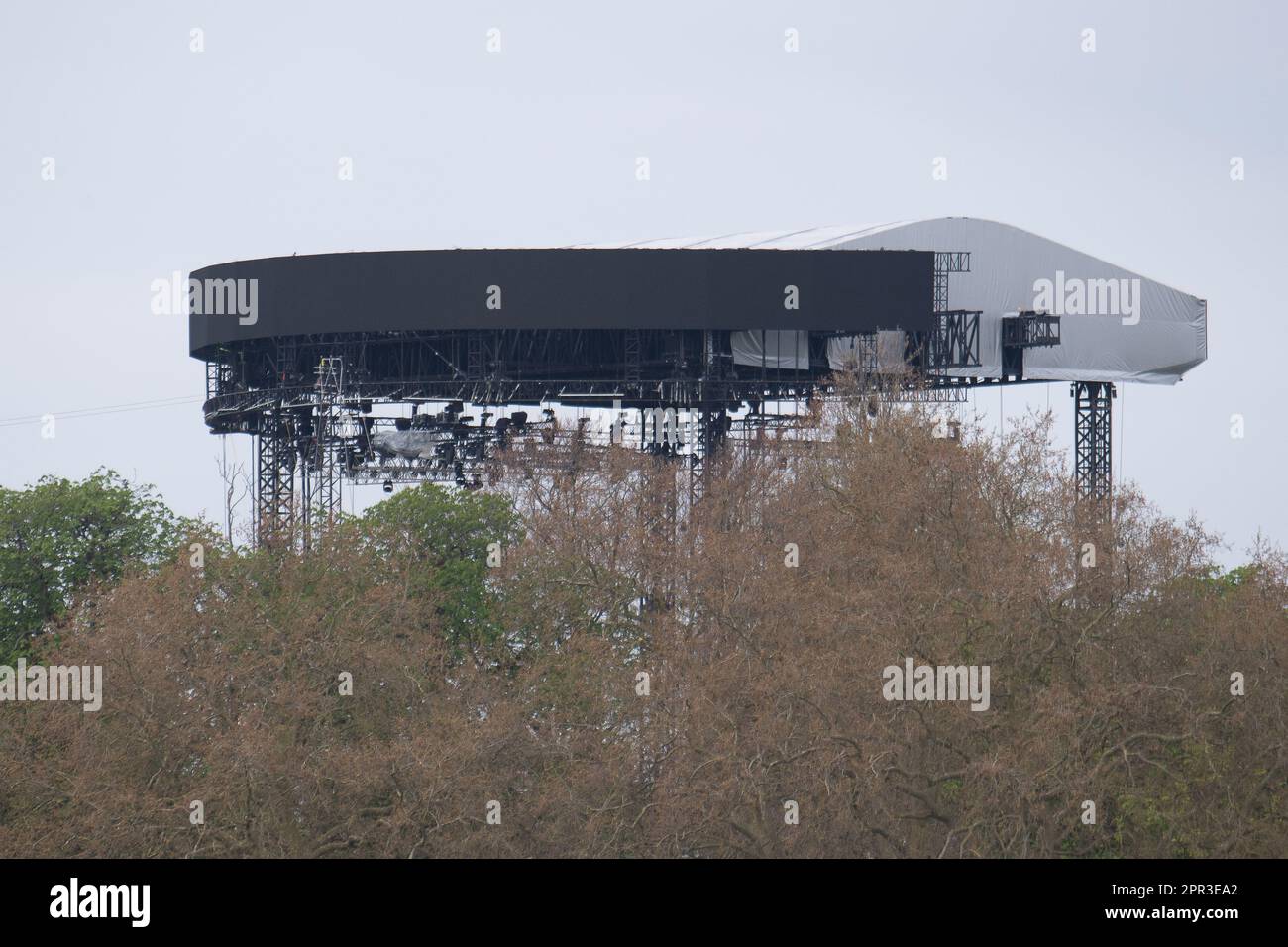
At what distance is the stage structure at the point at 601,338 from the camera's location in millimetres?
63312

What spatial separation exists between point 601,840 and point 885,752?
210 inches

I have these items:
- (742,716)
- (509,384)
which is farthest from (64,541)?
(742,716)

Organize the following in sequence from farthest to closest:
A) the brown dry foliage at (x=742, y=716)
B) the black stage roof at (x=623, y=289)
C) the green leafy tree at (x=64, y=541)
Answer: the black stage roof at (x=623, y=289) → the green leafy tree at (x=64, y=541) → the brown dry foliage at (x=742, y=716)

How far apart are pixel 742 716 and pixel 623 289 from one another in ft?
85.1

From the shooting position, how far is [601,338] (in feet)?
216

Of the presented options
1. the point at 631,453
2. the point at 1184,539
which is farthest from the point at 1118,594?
the point at 631,453

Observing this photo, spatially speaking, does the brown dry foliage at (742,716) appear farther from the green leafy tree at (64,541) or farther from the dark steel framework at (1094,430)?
the dark steel framework at (1094,430)

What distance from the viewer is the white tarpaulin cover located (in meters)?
67.1

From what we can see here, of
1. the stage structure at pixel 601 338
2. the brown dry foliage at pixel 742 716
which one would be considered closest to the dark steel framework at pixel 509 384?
the stage structure at pixel 601 338

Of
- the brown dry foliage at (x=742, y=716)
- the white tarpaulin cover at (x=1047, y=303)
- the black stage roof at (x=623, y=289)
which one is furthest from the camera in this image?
the white tarpaulin cover at (x=1047, y=303)

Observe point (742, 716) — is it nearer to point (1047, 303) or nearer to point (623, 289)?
point (623, 289)

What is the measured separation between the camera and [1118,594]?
41.5 meters

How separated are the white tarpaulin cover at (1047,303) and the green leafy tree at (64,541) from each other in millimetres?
17768
